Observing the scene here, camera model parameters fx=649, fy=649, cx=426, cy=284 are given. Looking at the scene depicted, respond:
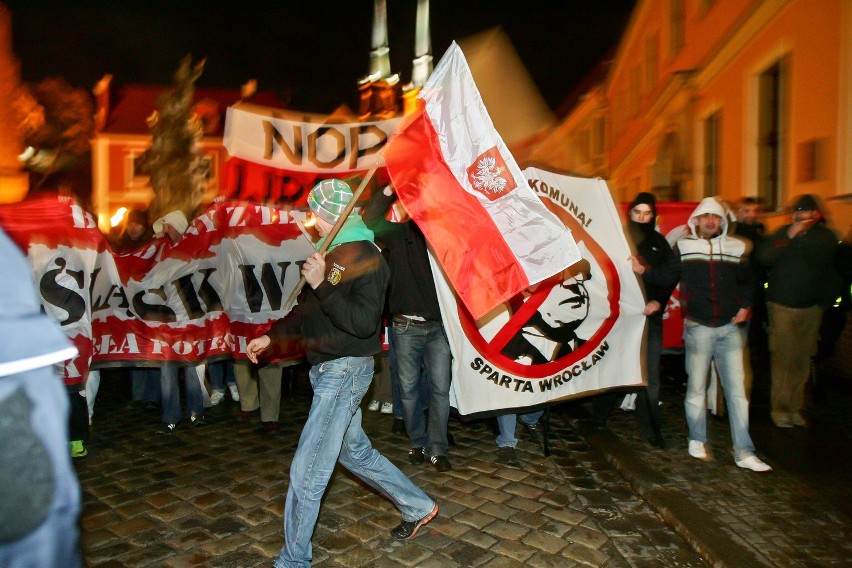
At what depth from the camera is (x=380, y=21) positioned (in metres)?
21.1

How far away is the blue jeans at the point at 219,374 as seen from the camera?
7340 mm

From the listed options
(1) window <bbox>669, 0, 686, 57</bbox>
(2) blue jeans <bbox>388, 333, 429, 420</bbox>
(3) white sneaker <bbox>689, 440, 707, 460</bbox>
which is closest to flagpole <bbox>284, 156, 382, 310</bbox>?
(2) blue jeans <bbox>388, 333, 429, 420</bbox>

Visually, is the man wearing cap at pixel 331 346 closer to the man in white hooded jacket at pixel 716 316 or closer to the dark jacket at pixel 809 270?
the man in white hooded jacket at pixel 716 316

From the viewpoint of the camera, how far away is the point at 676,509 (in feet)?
13.5

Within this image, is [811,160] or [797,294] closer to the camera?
[797,294]

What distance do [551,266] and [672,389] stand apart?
5.21 m

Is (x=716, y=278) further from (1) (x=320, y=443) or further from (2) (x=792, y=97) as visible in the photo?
(2) (x=792, y=97)

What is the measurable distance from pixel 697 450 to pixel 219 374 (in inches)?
199

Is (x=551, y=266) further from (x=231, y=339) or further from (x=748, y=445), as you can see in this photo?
(x=231, y=339)

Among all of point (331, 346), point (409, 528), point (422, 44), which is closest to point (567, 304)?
point (409, 528)

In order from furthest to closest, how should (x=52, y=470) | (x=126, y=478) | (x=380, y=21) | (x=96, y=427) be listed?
(x=380, y=21) < (x=96, y=427) < (x=126, y=478) < (x=52, y=470)

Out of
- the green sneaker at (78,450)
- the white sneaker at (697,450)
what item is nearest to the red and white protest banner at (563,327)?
the white sneaker at (697,450)

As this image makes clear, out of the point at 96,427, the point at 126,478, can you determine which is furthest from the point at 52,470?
the point at 96,427

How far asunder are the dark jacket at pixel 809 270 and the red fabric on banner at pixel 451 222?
4.01m
